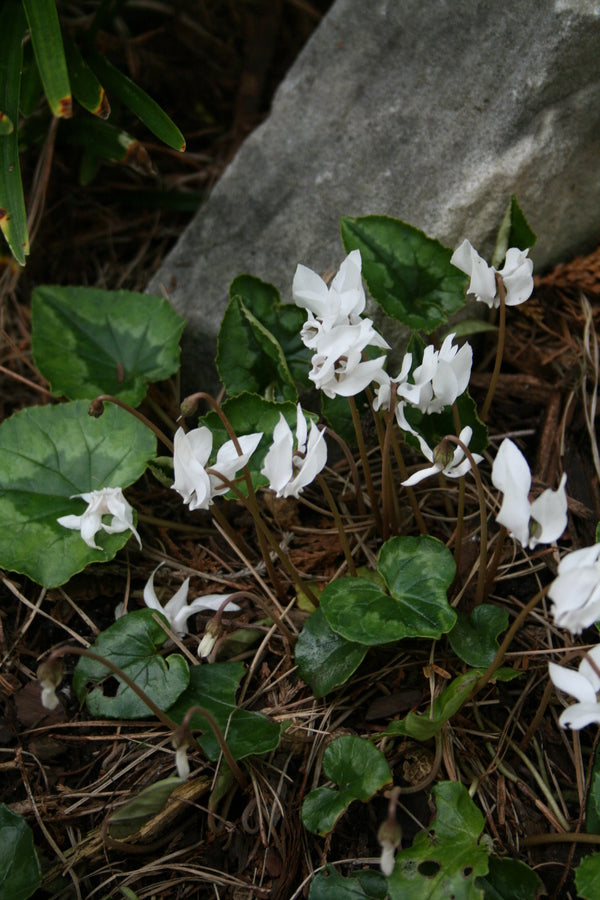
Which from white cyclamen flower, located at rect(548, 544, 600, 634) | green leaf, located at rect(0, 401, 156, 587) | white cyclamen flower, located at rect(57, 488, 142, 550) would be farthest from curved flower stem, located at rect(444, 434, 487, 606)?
green leaf, located at rect(0, 401, 156, 587)

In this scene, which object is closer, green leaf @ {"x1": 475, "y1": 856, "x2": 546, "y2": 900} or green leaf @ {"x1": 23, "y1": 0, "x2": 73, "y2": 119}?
green leaf @ {"x1": 475, "y1": 856, "x2": 546, "y2": 900}

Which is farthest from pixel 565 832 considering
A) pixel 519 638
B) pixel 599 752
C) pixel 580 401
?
pixel 580 401

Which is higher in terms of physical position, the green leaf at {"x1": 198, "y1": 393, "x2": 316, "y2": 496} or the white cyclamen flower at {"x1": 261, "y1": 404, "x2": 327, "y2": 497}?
the white cyclamen flower at {"x1": 261, "y1": 404, "x2": 327, "y2": 497}

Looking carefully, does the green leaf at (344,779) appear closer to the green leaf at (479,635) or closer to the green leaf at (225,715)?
the green leaf at (225,715)

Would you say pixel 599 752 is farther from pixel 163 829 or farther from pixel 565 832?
pixel 163 829

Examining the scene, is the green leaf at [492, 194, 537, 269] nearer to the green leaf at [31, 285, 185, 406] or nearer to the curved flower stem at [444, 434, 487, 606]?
the curved flower stem at [444, 434, 487, 606]

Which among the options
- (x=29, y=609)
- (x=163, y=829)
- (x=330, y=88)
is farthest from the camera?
(x=330, y=88)

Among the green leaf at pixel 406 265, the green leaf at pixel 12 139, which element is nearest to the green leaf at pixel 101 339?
the green leaf at pixel 12 139
